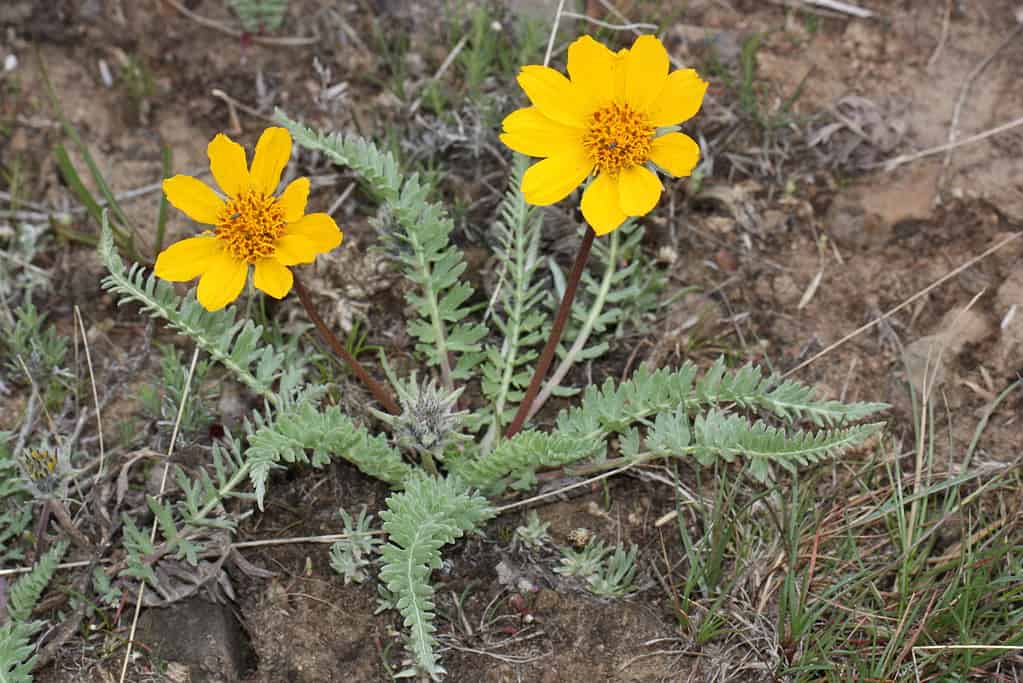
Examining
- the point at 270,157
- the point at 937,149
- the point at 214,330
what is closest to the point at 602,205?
the point at 270,157

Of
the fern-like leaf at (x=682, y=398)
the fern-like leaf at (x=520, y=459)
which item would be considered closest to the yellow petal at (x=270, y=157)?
the fern-like leaf at (x=520, y=459)

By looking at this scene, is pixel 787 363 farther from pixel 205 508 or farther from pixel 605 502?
pixel 205 508

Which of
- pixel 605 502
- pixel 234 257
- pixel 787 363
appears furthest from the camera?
pixel 787 363

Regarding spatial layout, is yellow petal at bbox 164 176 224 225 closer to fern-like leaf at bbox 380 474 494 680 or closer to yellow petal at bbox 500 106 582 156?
yellow petal at bbox 500 106 582 156

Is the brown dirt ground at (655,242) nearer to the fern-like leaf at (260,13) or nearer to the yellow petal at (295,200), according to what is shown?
the fern-like leaf at (260,13)

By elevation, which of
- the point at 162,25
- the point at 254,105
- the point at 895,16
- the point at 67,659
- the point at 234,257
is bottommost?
the point at 67,659

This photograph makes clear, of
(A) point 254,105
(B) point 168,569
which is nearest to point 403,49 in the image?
(A) point 254,105

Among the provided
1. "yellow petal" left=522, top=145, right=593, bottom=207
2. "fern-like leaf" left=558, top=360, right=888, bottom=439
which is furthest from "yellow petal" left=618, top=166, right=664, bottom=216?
"fern-like leaf" left=558, top=360, right=888, bottom=439
